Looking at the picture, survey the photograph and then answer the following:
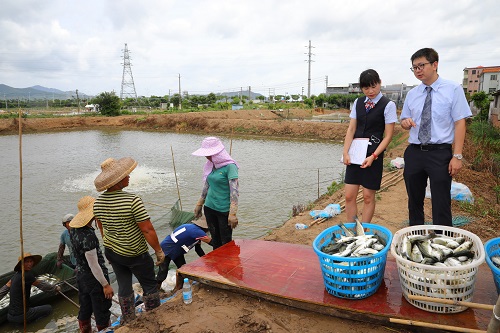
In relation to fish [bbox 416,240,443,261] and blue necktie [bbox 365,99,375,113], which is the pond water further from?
fish [bbox 416,240,443,261]

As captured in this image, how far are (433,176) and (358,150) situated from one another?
29.3 inches

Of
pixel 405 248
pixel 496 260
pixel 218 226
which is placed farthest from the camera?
pixel 218 226

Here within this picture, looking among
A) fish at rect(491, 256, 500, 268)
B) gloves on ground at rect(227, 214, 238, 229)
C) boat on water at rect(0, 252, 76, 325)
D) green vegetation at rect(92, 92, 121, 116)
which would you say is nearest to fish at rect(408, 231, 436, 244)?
fish at rect(491, 256, 500, 268)

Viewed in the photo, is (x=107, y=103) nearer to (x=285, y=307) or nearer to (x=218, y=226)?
(x=218, y=226)

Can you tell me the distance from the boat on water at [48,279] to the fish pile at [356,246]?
4.15 m

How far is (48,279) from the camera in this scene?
16.6ft

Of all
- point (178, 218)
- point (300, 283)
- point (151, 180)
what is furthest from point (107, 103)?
point (300, 283)

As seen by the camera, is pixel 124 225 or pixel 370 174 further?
pixel 370 174

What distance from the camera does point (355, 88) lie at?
62688 millimetres

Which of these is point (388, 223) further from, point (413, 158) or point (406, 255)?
point (406, 255)

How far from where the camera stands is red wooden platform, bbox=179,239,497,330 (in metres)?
2.36

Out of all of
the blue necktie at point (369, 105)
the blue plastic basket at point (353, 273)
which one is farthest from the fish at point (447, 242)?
the blue necktie at point (369, 105)

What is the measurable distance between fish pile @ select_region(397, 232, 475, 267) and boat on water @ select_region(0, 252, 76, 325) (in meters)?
4.69

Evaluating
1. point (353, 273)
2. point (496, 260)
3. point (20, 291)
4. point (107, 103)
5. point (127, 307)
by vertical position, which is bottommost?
point (20, 291)
